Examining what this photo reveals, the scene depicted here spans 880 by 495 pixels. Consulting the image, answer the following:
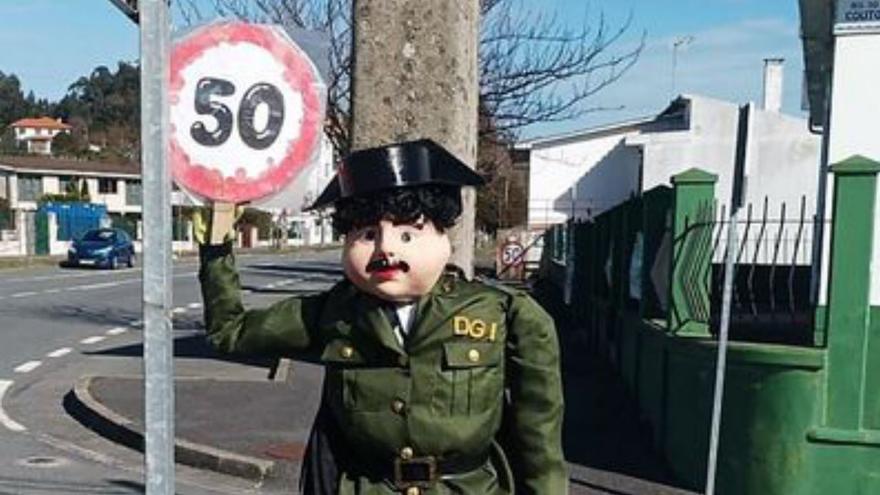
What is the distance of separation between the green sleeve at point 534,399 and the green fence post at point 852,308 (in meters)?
4.70

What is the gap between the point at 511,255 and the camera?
112 feet

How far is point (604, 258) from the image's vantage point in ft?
47.3

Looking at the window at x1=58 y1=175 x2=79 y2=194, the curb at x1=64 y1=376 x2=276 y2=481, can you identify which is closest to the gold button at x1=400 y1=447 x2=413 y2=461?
the curb at x1=64 y1=376 x2=276 y2=481

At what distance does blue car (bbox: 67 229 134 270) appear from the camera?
136ft

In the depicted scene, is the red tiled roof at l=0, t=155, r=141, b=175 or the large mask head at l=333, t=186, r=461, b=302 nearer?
the large mask head at l=333, t=186, r=461, b=302

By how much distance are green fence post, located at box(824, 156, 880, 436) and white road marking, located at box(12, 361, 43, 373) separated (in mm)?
10412

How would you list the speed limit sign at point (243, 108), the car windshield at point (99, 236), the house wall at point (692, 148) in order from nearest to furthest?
1. the speed limit sign at point (243, 108)
2. the house wall at point (692, 148)
3. the car windshield at point (99, 236)

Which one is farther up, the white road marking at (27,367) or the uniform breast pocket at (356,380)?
the uniform breast pocket at (356,380)

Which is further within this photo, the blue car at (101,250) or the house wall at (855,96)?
the blue car at (101,250)

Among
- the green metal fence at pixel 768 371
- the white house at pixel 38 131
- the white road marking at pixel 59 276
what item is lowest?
the white road marking at pixel 59 276

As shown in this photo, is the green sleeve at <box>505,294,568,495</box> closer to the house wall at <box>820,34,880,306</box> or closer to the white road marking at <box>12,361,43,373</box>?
the house wall at <box>820,34,880,306</box>

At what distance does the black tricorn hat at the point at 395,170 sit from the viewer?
Answer: 107 inches

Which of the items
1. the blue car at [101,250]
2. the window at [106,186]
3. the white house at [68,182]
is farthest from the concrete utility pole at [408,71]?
the window at [106,186]

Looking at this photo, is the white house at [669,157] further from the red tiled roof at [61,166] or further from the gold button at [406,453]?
the red tiled roof at [61,166]
